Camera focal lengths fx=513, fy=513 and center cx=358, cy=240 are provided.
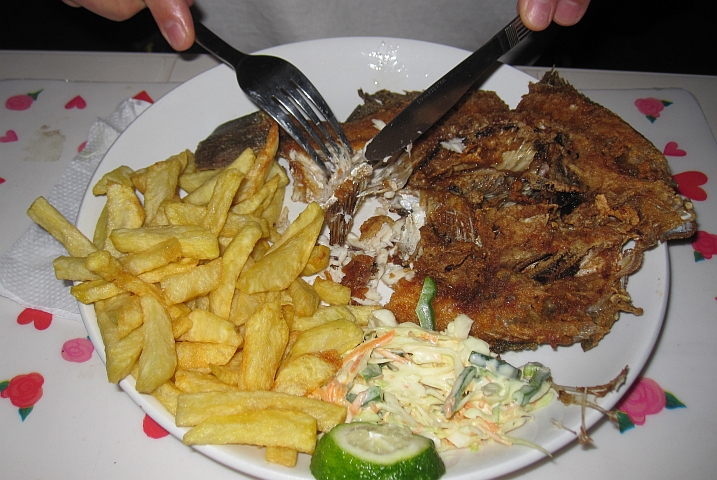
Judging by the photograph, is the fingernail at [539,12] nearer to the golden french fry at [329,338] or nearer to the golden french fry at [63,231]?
the golden french fry at [329,338]

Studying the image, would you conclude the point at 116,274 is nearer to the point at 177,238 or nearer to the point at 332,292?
the point at 177,238

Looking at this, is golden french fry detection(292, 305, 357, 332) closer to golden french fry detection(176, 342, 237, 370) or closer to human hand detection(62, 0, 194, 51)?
golden french fry detection(176, 342, 237, 370)

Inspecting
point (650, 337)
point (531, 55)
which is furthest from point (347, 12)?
point (650, 337)

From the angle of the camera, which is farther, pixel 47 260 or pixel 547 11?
pixel 47 260

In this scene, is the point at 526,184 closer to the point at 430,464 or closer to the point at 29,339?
the point at 430,464

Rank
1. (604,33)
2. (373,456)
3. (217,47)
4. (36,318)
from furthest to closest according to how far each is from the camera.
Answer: (604,33), (217,47), (36,318), (373,456)

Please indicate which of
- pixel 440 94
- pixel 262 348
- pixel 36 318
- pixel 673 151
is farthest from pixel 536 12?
pixel 36 318

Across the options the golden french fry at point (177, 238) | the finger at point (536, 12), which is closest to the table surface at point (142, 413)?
the golden french fry at point (177, 238)
